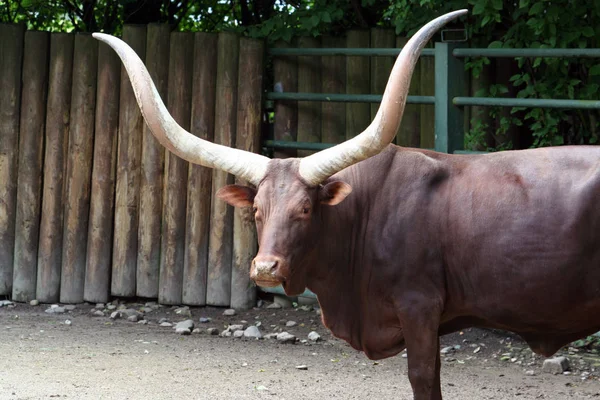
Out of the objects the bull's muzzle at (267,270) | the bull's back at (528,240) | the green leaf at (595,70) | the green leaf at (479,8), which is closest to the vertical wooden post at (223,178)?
the green leaf at (479,8)

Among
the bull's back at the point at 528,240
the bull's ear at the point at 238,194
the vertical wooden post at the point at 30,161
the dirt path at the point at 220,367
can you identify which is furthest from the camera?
the vertical wooden post at the point at 30,161

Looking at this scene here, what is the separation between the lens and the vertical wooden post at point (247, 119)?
8.37 meters

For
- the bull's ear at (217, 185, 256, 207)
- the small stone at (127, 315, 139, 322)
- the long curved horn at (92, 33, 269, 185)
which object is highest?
the long curved horn at (92, 33, 269, 185)

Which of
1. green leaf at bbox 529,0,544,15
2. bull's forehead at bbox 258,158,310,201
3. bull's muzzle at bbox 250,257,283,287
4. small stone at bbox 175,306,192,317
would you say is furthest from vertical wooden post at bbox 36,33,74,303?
bull's muzzle at bbox 250,257,283,287

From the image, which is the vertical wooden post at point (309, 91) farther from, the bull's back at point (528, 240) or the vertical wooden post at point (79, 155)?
the bull's back at point (528, 240)

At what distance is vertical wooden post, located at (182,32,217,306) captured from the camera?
8.45 m

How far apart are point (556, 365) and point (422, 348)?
195 cm

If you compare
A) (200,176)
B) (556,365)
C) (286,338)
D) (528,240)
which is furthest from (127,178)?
(528,240)

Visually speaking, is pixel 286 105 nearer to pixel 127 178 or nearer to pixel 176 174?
pixel 176 174

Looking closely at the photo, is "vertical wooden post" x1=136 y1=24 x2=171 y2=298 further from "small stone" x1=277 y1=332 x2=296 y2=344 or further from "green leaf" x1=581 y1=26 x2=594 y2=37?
"green leaf" x1=581 y1=26 x2=594 y2=37

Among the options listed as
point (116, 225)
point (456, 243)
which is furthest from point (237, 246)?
point (456, 243)

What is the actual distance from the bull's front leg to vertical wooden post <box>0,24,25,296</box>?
4.51m

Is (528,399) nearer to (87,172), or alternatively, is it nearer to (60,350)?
(60,350)

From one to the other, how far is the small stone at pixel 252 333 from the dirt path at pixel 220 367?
0.33 ft
